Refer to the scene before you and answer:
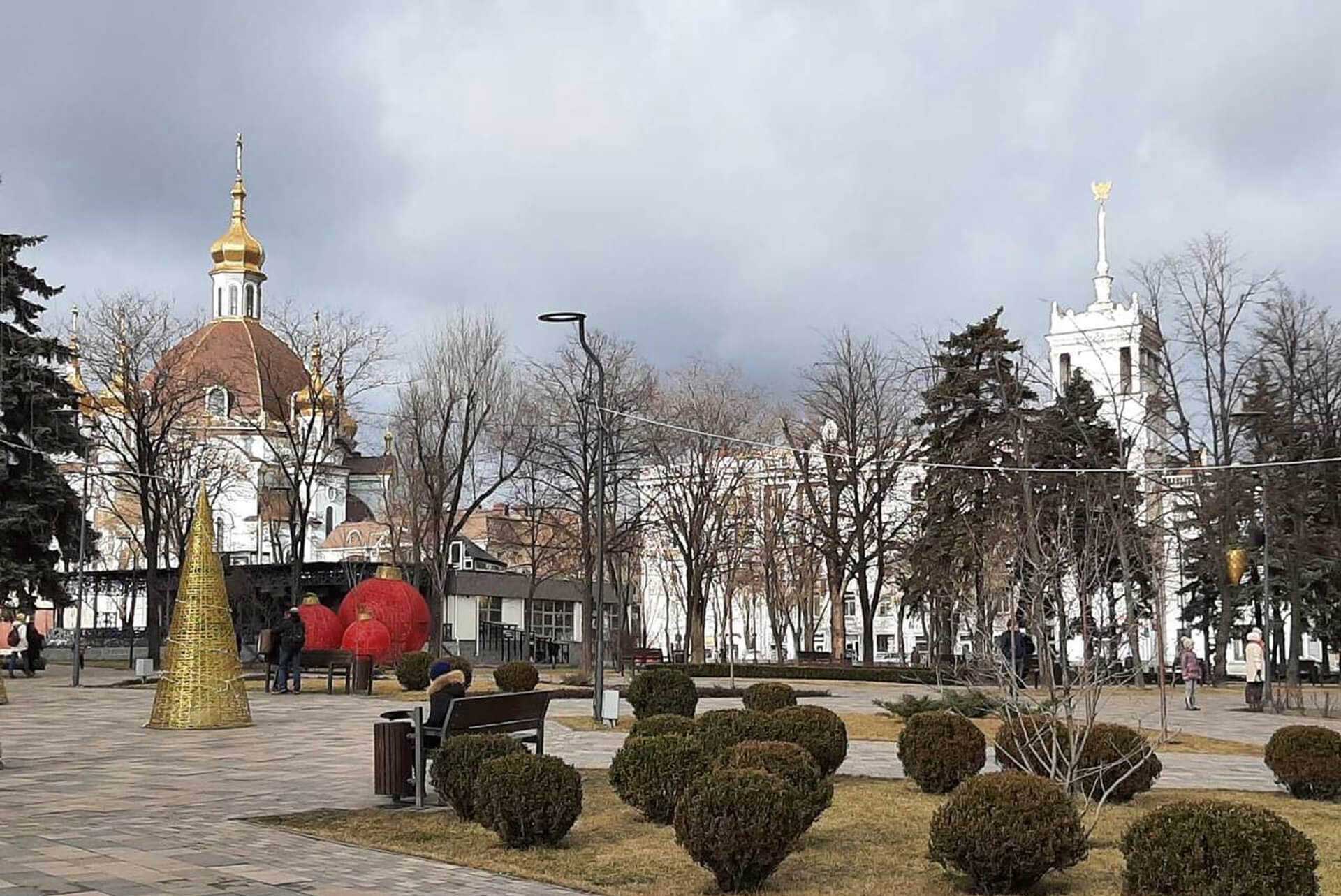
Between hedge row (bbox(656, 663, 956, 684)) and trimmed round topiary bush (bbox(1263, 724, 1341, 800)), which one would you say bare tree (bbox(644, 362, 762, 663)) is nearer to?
hedge row (bbox(656, 663, 956, 684))

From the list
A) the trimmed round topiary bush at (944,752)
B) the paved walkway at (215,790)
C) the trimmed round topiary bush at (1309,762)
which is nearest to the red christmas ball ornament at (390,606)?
the paved walkway at (215,790)

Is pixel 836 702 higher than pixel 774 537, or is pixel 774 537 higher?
pixel 774 537

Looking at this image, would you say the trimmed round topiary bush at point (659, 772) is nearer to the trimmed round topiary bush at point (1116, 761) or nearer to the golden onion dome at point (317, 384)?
the trimmed round topiary bush at point (1116, 761)

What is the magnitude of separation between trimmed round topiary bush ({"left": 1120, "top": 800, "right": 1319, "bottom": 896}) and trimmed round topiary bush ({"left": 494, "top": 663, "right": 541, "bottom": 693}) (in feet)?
63.5

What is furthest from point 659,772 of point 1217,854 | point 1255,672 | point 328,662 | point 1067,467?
point 1067,467

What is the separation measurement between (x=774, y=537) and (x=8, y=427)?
24.7 m

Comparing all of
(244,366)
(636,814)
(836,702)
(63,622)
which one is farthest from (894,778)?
(244,366)

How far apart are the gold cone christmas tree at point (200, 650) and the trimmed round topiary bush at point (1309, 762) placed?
12.8 m

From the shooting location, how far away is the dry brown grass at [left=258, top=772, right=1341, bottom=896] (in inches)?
365

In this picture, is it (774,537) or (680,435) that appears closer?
(680,435)

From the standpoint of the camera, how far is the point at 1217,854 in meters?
7.84

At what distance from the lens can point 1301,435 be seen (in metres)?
39.7

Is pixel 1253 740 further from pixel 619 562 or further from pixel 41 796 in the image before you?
pixel 619 562

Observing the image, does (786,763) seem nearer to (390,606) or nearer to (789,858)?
(789,858)
